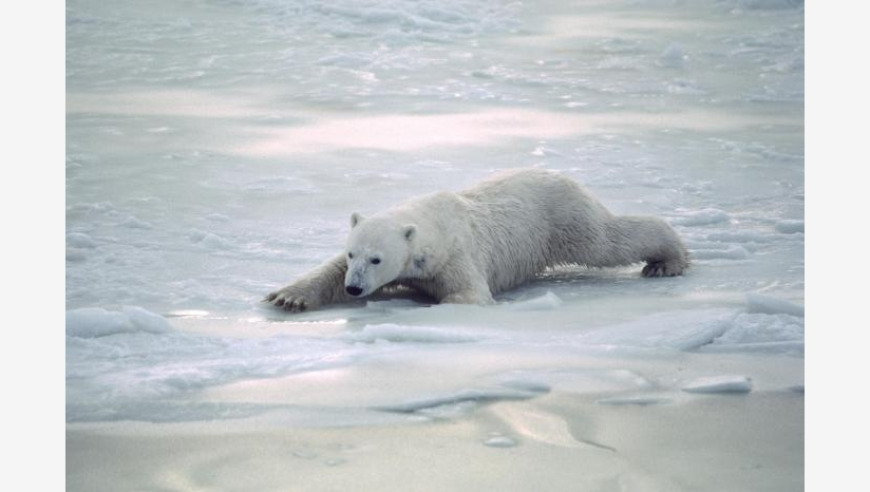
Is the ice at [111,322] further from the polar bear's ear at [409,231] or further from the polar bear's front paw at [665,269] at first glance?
the polar bear's front paw at [665,269]

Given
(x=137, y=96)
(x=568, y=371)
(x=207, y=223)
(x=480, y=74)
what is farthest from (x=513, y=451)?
(x=480, y=74)

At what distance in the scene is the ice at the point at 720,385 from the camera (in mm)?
2988

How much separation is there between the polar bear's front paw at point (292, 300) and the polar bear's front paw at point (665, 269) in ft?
4.16

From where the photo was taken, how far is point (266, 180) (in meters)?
5.58

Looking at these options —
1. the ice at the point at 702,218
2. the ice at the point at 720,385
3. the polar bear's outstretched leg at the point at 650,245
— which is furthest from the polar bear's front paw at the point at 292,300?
the ice at the point at 702,218

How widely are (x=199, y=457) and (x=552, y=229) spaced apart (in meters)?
2.04

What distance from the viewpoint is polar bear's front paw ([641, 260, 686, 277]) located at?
4.29m

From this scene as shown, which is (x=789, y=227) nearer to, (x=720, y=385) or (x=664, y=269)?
(x=664, y=269)

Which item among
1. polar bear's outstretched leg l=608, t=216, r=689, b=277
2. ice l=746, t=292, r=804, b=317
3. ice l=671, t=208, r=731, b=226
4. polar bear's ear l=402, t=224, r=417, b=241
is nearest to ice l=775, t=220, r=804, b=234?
ice l=671, t=208, r=731, b=226

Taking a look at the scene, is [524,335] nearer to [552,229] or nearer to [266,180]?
[552,229]

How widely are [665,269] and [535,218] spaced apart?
1.65 feet

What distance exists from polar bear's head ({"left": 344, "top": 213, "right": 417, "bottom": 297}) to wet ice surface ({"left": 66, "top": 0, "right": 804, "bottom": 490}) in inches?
4.8

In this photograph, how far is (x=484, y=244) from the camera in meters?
4.08

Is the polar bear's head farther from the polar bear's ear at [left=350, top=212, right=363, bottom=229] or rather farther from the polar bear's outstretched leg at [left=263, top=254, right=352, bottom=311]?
the polar bear's outstretched leg at [left=263, top=254, right=352, bottom=311]
